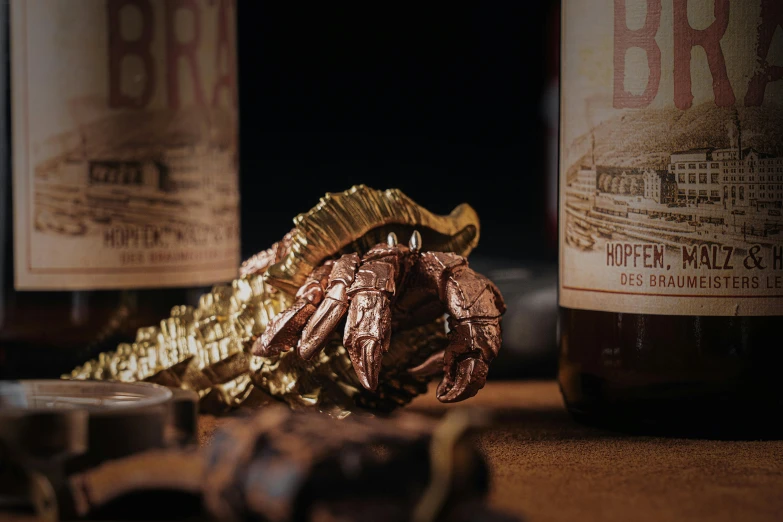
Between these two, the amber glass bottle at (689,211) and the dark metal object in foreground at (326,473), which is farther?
the amber glass bottle at (689,211)

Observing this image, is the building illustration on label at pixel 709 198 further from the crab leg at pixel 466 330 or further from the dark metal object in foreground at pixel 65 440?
the dark metal object in foreground at pixel 65 440

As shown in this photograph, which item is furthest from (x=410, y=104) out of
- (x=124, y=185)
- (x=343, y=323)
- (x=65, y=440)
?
(x=65, y=440)

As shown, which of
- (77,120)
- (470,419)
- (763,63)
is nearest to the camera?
(470,419)

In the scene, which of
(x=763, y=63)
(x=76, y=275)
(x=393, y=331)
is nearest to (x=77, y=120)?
(x=76, y=275)

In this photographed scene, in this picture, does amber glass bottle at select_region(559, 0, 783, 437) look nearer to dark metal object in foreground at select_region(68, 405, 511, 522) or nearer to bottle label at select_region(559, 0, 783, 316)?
bottle label at select_region(559, 0, 783, 316)

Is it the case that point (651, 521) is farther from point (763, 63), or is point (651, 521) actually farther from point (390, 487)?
point (763, 63)

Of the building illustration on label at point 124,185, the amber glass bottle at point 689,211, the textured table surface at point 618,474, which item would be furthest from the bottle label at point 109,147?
the amber glass bottle at point 689,211

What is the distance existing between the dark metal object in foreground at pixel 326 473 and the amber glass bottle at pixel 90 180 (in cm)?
32

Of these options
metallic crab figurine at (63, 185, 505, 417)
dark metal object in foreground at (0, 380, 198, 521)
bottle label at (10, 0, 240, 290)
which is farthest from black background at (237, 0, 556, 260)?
dark metal object in foreground at (0, 380, 198, 521)

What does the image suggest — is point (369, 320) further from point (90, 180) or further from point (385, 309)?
point (90, 180)

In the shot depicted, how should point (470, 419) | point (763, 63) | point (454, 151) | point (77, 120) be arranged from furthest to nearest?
point (454, 151) < point (77, 120) < point (763, 63) < point (470, 419)

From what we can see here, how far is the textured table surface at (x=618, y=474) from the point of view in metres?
0.38

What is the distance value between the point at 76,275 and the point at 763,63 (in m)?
0.41

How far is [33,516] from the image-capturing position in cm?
36
